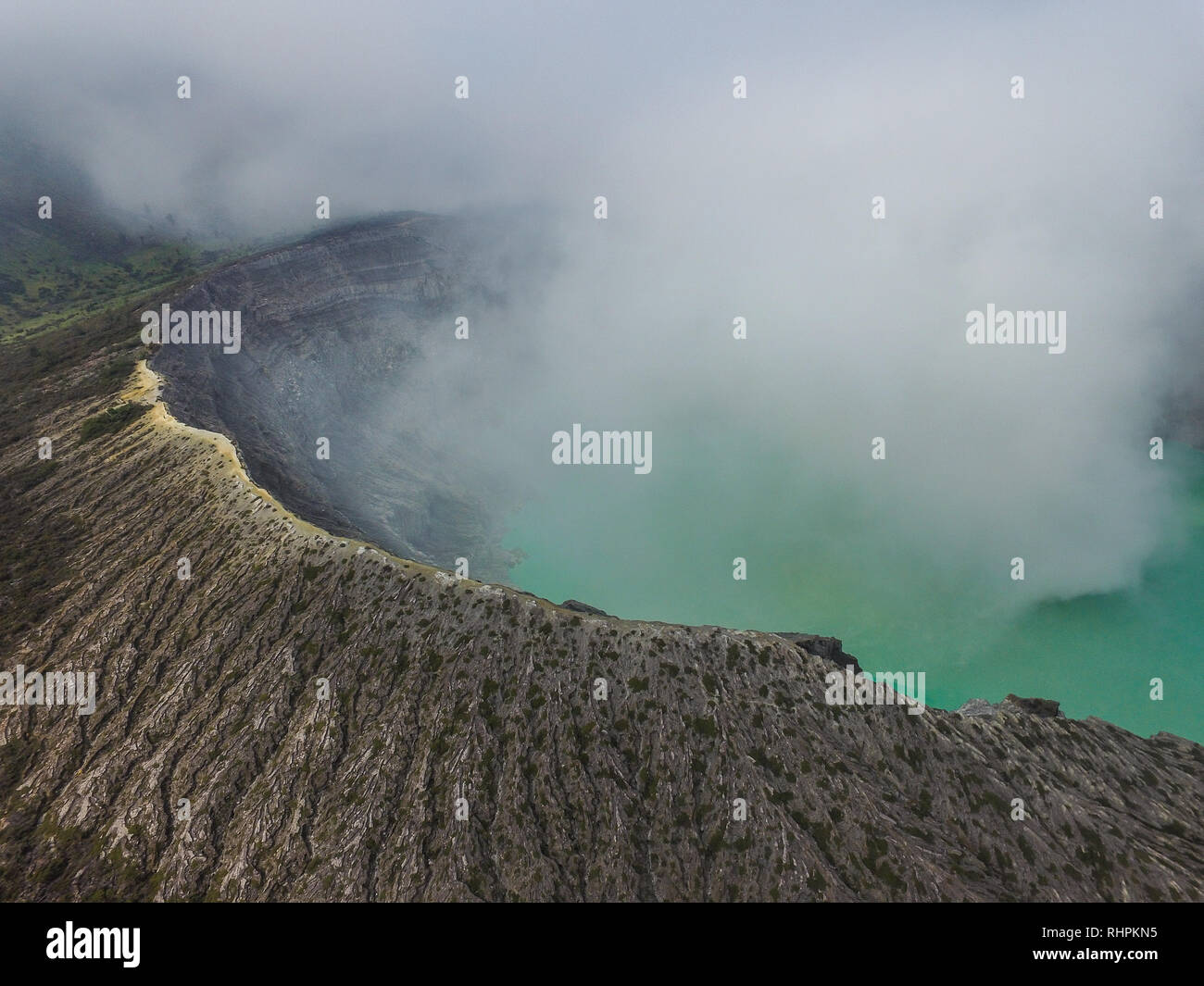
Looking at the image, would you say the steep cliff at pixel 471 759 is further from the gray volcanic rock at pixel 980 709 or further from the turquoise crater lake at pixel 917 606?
the turquoise crater lake at pixel 917 606

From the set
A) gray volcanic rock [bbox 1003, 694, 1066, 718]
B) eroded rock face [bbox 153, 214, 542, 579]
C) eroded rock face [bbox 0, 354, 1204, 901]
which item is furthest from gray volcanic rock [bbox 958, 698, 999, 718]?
eroded rock face [bbox 153, 214, 542, 579]

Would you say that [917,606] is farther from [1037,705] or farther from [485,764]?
[485,764]

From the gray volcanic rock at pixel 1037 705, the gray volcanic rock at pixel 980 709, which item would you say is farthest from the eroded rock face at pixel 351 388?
the gray volcanic rock at pixel 1037 705

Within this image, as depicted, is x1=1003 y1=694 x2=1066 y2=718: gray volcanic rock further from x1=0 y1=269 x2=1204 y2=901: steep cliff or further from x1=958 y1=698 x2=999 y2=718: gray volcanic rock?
x1=958 y1=698 x2=999 y2=718: gray volcanic rock

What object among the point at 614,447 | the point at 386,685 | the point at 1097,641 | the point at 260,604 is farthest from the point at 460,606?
the point at 614,447

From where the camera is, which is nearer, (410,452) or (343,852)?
(343,852)

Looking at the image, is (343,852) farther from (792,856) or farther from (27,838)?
(792,856)
